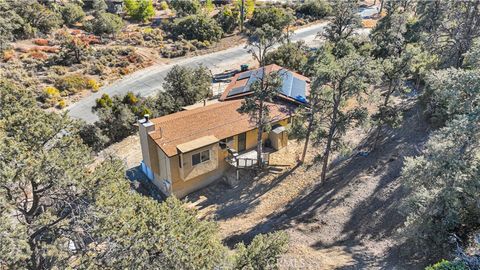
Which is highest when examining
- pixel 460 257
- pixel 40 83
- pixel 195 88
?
pixel 460 257

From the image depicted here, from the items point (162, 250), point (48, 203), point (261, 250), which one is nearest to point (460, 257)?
point (261, 250)

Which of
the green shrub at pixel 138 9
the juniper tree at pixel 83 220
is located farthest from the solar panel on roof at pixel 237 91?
the green shrub at pixel 138 9

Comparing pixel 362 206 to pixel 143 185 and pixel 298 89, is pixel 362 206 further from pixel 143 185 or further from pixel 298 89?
pixel 143 185

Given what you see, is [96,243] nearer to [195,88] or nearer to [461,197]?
[461,197]

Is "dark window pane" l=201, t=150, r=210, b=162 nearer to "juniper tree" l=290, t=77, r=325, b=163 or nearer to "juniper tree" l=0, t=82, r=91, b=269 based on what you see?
"juniper tree" l=290, t=77, r=325, b=163

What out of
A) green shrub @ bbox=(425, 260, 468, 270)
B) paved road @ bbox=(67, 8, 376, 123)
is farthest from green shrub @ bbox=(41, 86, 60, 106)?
green shrub @ bbox=(425, 260, 468, 270)
